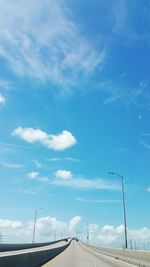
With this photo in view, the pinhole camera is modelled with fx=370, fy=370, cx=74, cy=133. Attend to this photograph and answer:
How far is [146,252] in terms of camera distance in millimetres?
24438

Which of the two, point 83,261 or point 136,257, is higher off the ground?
point 136,257

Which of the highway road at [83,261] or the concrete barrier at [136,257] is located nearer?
the concrete barrier at [136,257]

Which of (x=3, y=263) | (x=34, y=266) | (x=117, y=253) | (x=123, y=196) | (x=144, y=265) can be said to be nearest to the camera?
(x=3, y=263)

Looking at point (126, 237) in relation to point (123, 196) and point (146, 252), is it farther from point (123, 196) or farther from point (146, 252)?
point (146, 252)

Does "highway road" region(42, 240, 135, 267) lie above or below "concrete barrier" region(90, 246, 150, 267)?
below

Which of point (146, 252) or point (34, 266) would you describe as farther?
point (146, 252)

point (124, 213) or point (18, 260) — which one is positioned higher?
point (124, 213)

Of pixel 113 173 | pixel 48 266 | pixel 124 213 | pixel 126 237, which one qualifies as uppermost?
pixel 113 173

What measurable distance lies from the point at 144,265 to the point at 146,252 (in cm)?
83

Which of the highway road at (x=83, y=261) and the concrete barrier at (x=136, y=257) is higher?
the concrete barrier at (x=136, y=257)

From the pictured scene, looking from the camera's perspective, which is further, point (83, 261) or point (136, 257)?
point (83, 261)

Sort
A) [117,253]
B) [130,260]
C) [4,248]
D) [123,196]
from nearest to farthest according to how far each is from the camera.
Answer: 1. [130,260]
2. [117,253]
3. [123,196]
4. [4,248]

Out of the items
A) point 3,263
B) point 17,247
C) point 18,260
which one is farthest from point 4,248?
point 3,263

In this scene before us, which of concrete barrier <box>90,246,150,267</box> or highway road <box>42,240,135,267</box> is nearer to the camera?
concrete barrier <box>90,246,150,267</box>
